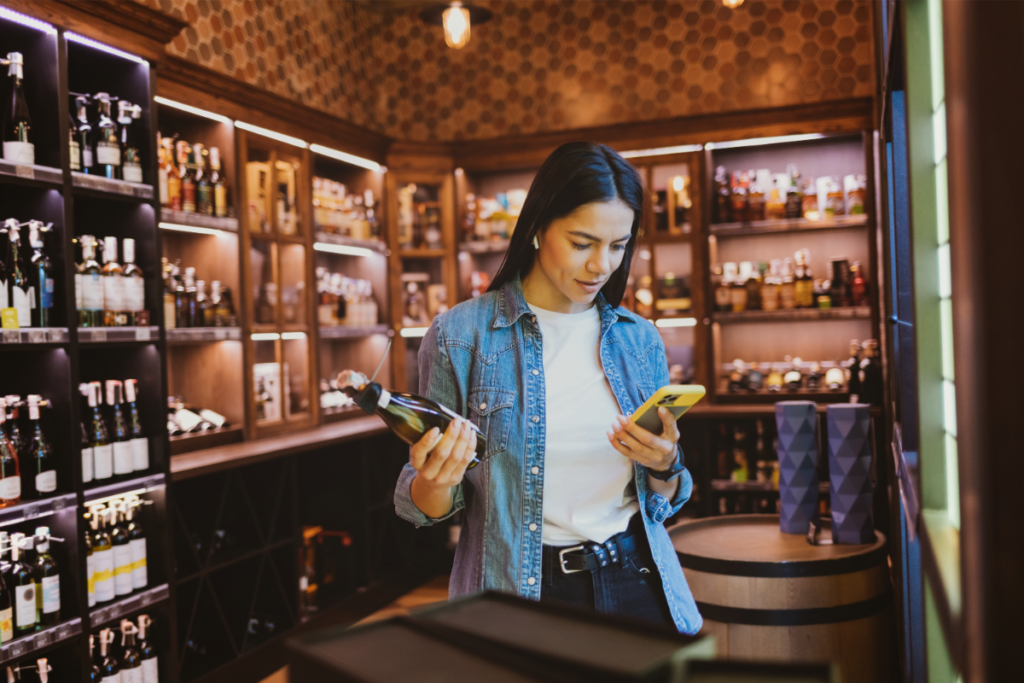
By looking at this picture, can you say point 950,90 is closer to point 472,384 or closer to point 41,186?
point 472,384

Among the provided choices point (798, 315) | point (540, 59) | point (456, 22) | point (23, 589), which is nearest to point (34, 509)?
point (23, 589)

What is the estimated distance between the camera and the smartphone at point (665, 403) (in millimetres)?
1370

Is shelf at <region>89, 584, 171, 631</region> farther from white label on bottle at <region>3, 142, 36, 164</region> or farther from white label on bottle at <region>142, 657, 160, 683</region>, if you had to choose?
white label on bottle at <region>3, 142, 36, 164</region>

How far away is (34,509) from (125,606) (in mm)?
532

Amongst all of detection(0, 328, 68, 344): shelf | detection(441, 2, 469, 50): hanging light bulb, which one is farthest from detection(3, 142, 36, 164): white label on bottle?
detection(441, 2, 469, 50): hanging light bulb

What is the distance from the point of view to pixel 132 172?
2926 millimetres

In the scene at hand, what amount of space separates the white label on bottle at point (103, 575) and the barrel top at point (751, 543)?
1950 millimetres

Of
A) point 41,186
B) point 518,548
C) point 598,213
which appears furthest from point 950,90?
point 41,186

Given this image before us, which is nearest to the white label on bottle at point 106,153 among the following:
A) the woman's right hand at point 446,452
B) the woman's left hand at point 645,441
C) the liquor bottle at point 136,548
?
the liquor bottle at point 136,548

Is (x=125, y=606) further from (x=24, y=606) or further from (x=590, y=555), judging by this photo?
(x=590, y=555)

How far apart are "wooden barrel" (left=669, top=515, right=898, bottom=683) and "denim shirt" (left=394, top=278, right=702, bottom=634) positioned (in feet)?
2.27

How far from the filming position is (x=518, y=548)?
A: 146 centimetres

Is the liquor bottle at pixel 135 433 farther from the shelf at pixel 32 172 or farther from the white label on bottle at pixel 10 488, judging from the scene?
the shelf at pixel 32 172

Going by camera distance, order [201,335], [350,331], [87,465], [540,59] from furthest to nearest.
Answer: [540,59] < [350,331] < [201,335] < [87,465]
